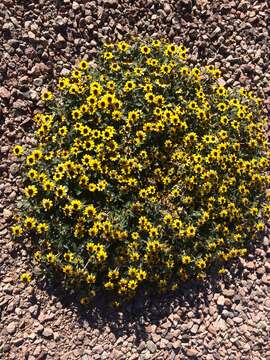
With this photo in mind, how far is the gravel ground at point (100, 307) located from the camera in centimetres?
562

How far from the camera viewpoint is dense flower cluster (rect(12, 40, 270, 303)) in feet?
18.4

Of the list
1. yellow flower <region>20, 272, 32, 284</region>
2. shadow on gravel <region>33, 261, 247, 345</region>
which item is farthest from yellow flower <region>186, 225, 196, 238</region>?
yellow flower <region>20, 272, 32, 284</region>

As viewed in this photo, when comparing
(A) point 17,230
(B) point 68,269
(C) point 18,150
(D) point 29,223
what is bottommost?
(B) point 68,269

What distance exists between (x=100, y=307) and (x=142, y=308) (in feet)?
1.76

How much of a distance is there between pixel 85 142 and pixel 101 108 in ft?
1.69

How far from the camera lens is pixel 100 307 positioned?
572 cm

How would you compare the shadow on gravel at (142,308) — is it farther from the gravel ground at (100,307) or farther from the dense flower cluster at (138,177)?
the dense flower cluster at (138,177)

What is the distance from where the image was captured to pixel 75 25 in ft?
20.9

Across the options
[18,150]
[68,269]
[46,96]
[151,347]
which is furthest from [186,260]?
[46,96]

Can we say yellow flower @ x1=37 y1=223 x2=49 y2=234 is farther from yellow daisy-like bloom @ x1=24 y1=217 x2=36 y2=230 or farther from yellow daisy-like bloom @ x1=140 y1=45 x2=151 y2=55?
yellow daisy-like bloom @ x1=140 y1=45 x2=151 y2=55

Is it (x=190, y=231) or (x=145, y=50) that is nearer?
(x=190, y=231)

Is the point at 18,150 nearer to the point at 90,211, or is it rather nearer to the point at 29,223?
the point at 29,223

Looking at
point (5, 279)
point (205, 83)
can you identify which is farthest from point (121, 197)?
point (205, 83)

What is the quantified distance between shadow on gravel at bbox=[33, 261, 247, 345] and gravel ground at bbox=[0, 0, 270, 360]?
0.04 ft
